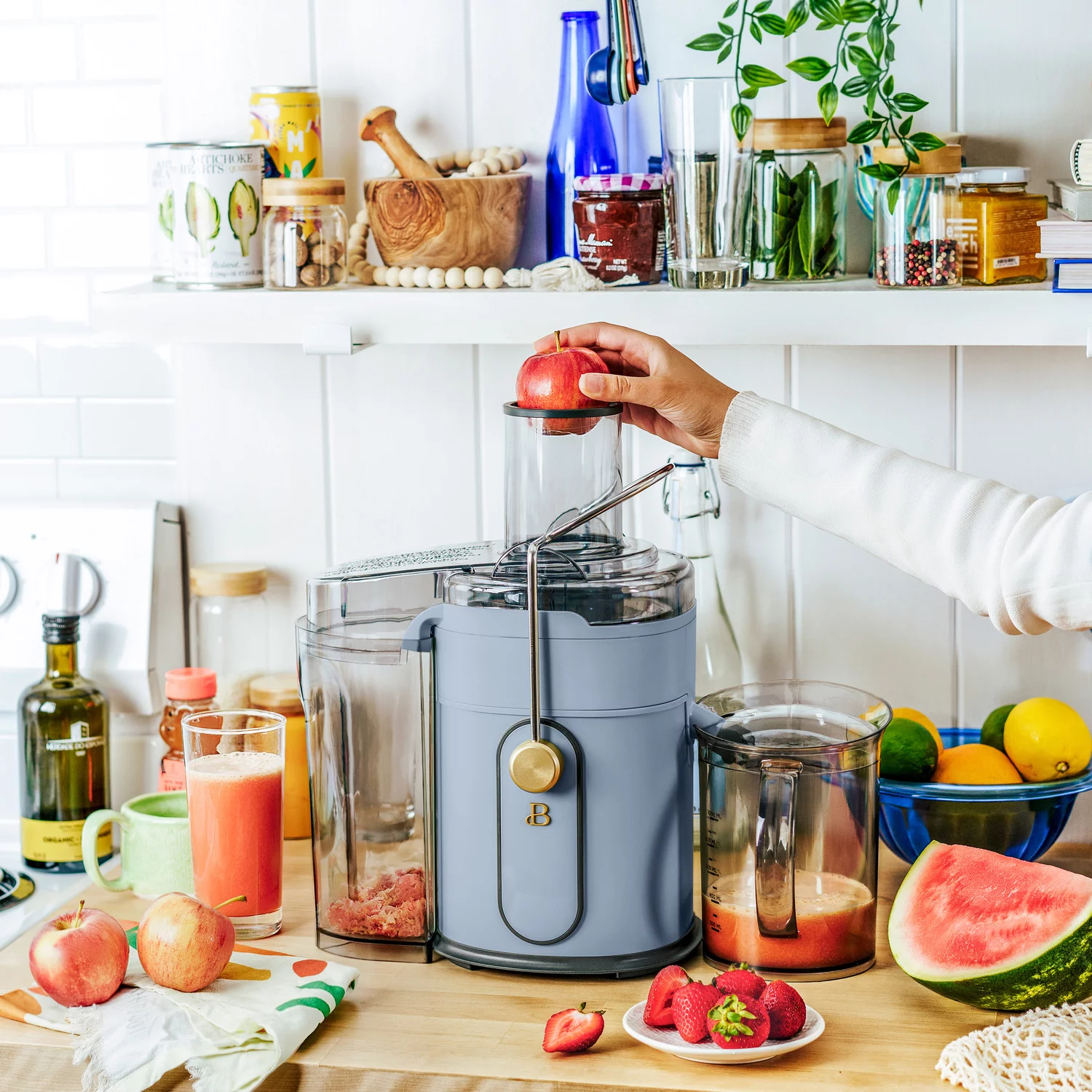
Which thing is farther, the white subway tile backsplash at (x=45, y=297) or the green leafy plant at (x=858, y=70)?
the white subway tile backsplash at (x=45, y=297)

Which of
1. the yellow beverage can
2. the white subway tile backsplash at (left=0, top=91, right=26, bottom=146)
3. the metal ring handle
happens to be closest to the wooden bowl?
the yellow beverage can

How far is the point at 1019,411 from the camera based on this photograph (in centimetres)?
141

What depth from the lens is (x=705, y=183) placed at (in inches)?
48.8

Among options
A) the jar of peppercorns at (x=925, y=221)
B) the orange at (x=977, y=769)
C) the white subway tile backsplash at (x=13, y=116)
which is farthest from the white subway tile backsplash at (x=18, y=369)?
the orange at (x=977, y=769)

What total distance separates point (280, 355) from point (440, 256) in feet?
0.92

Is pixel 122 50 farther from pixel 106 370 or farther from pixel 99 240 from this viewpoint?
pixel 106 370

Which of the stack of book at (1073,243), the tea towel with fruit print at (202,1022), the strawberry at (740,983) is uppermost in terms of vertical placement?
the stack of book at (1073,243)

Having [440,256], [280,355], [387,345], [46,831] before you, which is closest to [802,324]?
[440,256]

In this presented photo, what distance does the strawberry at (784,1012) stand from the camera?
100cm

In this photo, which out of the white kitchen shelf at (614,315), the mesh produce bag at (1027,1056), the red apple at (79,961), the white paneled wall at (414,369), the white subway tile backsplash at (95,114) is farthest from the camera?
the white subway tile backsplash at (95,114)

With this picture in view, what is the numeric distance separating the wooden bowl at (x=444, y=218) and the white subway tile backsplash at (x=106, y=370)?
0.35 metres

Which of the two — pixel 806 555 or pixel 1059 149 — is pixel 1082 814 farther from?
pixel 1059 149

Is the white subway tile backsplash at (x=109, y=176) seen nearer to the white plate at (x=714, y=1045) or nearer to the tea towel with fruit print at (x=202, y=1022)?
the tea towel with fruit print at (x=202, y=1022)

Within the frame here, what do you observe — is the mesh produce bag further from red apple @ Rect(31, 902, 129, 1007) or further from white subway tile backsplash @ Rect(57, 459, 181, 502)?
white subway tile backsplash @ Rect(57, 459, 181, 502)
